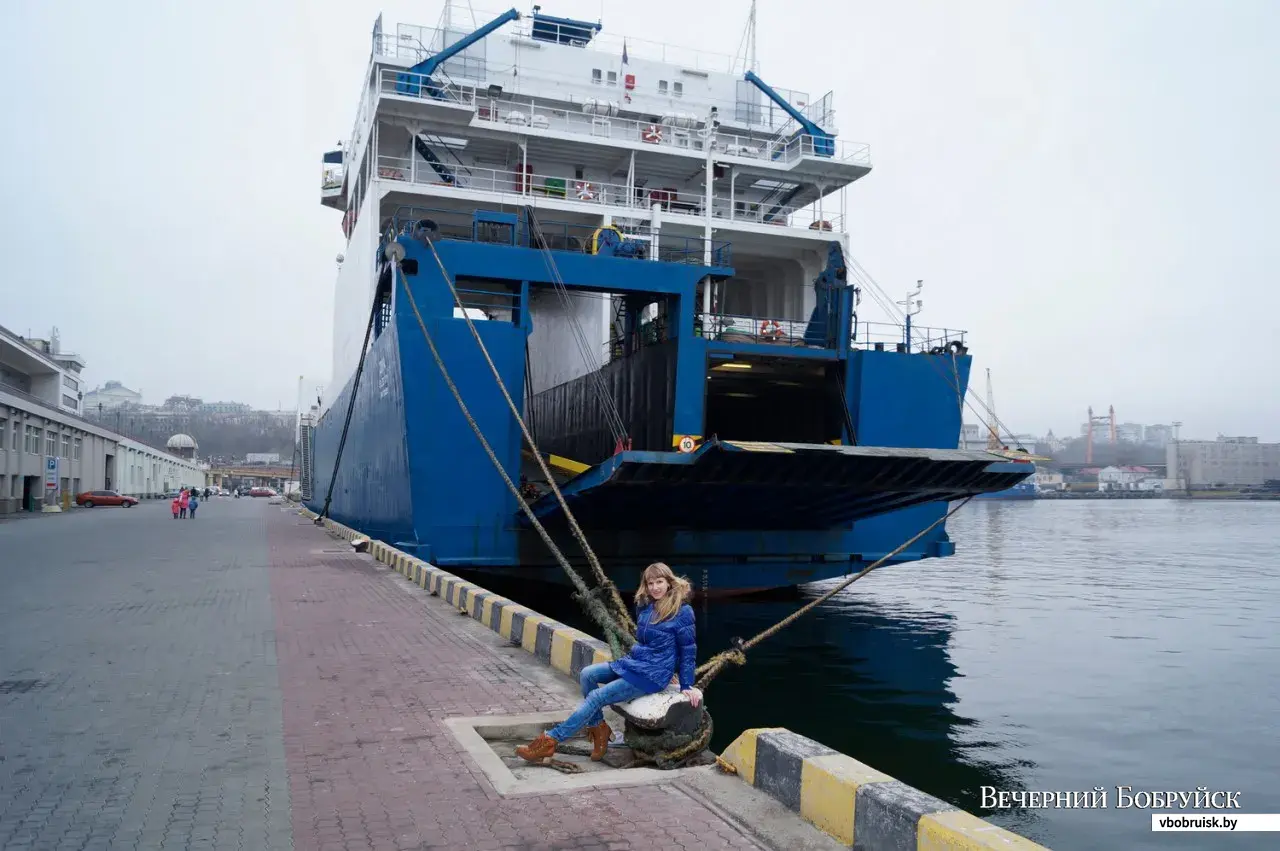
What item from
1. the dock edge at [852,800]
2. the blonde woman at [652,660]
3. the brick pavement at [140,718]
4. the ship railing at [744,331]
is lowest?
the brick pavement at [140,718]

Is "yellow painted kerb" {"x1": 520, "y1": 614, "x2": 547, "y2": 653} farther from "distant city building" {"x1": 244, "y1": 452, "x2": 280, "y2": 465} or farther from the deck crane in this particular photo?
"distant city building" {"x1": 244, "y1": 452, "x2": 280, "y2": 465}

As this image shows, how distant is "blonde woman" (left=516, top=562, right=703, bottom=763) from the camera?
196 inches

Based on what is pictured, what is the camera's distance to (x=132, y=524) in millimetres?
32844

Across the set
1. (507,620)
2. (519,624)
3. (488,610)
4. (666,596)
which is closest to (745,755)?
(666,596)

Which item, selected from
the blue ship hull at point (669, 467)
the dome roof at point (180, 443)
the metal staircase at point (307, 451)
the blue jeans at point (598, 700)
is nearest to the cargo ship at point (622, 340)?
the blue ship hull at point (669, 467)

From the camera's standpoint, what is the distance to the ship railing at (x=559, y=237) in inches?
585

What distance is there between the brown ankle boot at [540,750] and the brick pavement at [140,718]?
1237 millimetres

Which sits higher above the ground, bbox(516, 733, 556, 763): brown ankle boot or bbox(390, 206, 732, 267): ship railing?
bbox(390, 206, 732, 267): ship railing

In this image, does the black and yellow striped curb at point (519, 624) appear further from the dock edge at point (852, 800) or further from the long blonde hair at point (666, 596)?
the dock edge at point (852, 800)

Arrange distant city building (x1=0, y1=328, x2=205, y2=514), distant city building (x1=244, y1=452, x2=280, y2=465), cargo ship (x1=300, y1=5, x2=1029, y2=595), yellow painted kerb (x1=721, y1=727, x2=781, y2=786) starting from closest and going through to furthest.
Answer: yellow painted kerb (x1=721, y1=727, x2=781, y2=786)
cargo ship (x1=300, y1=5, x2=1029, y2=595)
distant city building (x1=0, y1=328, x2=205, y2=514)
distant city building (x1=244, y1=452, x2=280, y2=465)

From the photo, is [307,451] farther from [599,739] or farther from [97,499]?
[599,739]

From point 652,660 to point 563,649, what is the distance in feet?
8.68

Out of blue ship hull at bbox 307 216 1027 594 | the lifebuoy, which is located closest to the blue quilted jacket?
blue ship hull at bbox 307 216 1027 594

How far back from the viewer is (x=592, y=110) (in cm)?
2086
